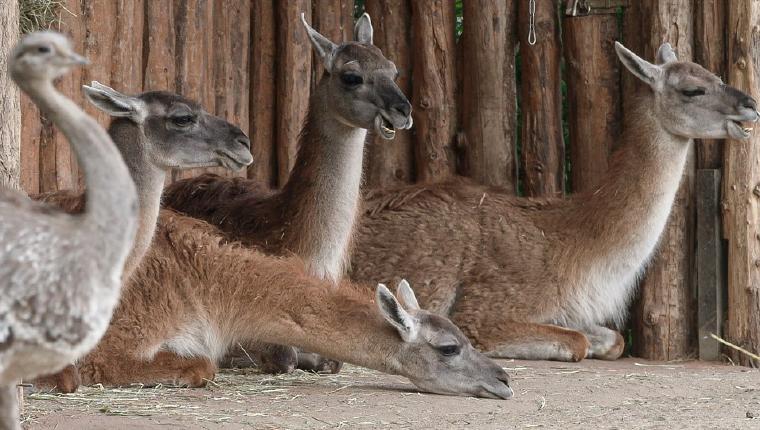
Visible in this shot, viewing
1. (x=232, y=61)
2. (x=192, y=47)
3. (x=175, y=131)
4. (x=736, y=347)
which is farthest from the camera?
(x=232, y=61)

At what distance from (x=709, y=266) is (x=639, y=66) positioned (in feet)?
4.98

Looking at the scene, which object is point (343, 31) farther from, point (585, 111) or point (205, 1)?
point (585, 111)

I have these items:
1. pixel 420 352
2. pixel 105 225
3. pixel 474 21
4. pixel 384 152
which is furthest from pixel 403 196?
pixel 105 225

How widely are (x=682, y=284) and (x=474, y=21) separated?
2.55m

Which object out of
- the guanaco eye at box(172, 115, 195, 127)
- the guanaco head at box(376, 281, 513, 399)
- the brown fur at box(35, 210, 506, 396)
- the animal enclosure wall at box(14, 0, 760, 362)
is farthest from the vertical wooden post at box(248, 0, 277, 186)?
the guanaco head at box(376, 281, 513, 399)

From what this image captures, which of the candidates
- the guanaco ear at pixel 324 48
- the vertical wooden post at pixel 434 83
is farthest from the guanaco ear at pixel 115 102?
the vertical wooden post at pixel 434 83

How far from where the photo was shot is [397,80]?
10.6 meters

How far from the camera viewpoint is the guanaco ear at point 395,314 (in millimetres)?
7148

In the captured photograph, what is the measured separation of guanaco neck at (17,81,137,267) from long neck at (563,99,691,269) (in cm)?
550

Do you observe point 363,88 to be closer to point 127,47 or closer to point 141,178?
point 141,178

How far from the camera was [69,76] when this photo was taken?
896 cm

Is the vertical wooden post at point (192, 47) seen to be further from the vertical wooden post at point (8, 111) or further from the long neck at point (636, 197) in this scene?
the vertical wooden post at point (8, 111)

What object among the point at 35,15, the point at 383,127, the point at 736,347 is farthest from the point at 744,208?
the point at 35,15

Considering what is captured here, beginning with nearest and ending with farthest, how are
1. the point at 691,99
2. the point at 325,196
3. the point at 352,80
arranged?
the point at 325,196
the point at 352,80
the point at 691,99
